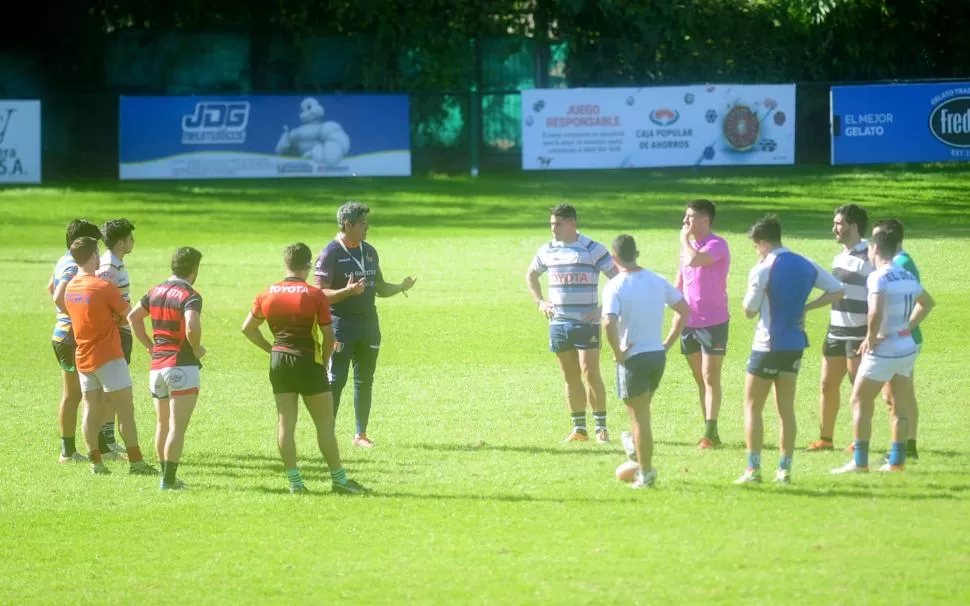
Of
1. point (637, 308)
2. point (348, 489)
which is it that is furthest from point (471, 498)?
point (637, 308)

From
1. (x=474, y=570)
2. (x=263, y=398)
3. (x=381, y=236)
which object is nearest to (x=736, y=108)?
(x=381, y=236)

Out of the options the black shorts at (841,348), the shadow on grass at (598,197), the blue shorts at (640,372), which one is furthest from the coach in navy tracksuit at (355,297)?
the shadow on grass at (598,197)

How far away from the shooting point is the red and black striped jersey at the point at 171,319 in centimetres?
1049

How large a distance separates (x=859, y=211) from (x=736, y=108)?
939 inches

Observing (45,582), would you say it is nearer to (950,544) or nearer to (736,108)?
(950,544)

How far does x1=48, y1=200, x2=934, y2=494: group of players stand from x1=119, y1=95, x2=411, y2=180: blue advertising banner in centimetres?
2241

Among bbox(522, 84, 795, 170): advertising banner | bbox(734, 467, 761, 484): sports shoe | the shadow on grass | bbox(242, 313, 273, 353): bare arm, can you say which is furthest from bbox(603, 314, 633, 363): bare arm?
bbox(522, 84, 795, 170): advertising banner

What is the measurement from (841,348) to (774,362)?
1.77 metres

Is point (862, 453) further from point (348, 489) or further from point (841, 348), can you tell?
point (348, 489)

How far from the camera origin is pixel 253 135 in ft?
113

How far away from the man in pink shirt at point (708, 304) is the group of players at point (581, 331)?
0.04ft

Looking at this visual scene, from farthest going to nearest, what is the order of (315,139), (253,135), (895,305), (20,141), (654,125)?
(315,139)
(654,125)
(253,135)
(20,141)
(895,305)

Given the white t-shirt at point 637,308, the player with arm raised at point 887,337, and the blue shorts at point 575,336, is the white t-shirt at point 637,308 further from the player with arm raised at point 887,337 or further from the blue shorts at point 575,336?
the blue shorts at point 575,336

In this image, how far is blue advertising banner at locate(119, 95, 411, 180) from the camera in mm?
34250
